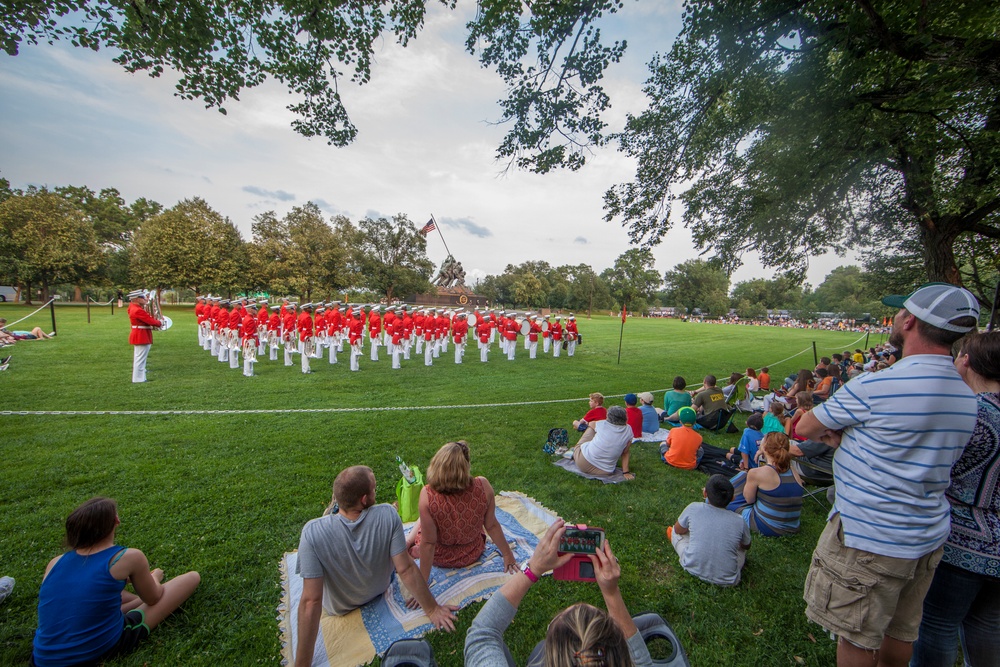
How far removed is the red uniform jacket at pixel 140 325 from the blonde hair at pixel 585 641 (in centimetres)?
1275

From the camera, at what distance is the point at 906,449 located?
191 cm

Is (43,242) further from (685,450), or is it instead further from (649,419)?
(685,450)

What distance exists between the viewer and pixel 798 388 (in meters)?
8.76

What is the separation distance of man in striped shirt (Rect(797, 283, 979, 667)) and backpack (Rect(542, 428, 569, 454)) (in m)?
4.61

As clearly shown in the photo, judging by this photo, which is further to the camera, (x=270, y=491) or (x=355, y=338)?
(x=355, y=338)

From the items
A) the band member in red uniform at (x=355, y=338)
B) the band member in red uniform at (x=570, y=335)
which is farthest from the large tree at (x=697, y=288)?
the band member in red uniform at (x=355, y=338)

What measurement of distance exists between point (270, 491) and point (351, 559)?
8.99 feet

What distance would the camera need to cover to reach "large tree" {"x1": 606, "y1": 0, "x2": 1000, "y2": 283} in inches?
241

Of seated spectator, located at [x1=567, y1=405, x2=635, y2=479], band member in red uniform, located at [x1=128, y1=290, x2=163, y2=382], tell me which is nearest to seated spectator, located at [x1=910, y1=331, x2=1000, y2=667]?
seated spectator, located at [x1=567, y1=405, x2=635, y2=479]

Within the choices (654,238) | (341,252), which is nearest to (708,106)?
(654,238)

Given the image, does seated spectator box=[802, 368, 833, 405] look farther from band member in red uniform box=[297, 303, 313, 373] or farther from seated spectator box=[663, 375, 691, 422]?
band member in red uniform box=[297, 303, 313, 373]

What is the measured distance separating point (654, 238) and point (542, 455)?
775 cm

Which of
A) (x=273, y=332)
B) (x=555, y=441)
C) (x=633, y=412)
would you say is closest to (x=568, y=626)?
(x=555, y=441)

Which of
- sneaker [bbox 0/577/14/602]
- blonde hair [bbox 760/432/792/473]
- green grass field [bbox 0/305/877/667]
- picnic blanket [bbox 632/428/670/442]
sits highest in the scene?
blonde hair [bbox 760/432/792/473]
